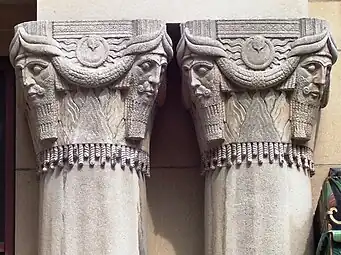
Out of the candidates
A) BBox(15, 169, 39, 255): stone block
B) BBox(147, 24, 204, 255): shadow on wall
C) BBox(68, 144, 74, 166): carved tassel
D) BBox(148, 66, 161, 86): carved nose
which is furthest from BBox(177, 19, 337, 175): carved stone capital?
BBox(15, 169, 39, 255): stone block

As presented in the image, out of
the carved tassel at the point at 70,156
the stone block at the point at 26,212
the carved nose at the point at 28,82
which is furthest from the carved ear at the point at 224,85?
the stone block at the point at 26,212

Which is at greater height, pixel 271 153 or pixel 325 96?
pixel 325 96

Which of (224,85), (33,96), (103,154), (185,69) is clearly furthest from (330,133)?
(33,96)

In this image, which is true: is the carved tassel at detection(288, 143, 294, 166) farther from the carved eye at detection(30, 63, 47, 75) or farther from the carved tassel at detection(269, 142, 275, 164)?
the carved eye at detection(30, 63, 47, 75)

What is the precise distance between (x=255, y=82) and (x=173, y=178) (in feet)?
1.89

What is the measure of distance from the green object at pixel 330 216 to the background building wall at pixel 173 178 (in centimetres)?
36

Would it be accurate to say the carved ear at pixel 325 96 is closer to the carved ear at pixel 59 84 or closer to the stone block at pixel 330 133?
the stone block at pixel 330 133

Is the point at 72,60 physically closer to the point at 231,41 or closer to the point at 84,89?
the point at 84,89

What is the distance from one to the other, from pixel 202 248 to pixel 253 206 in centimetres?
38

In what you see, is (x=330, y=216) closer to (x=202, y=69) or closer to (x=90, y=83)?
(x=202, y=69)

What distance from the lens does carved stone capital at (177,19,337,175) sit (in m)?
4.90

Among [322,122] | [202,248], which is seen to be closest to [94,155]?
[202,248]

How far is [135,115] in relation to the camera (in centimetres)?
492

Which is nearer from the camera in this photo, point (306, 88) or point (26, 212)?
point (306, 88)
